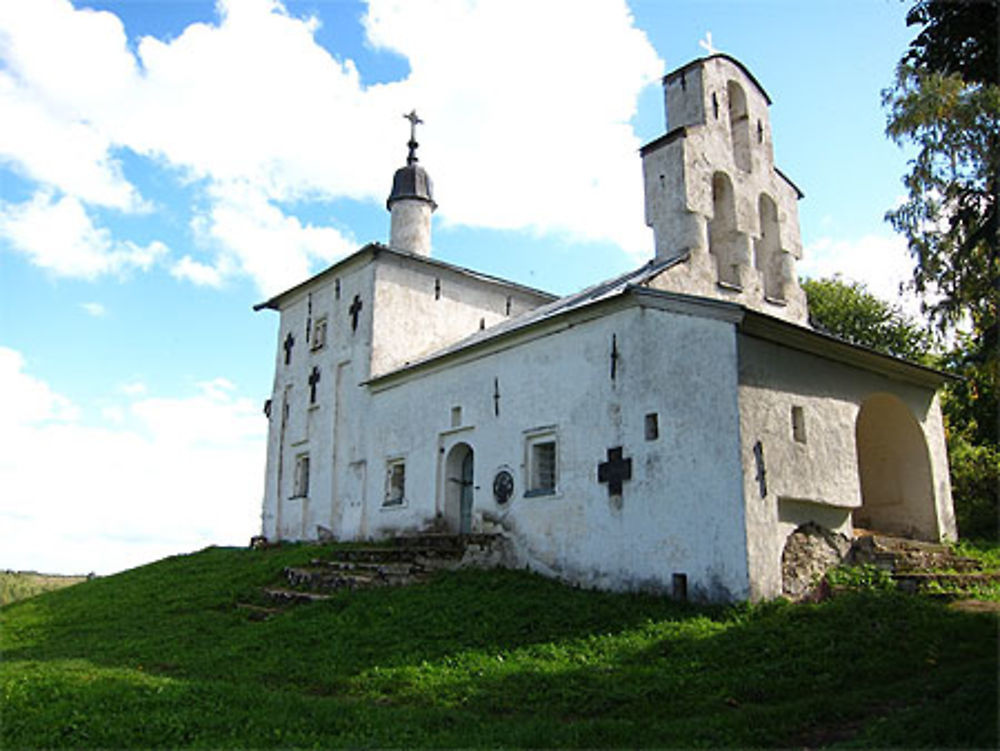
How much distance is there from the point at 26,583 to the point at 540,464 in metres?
15.9

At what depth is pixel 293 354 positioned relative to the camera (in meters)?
23.8

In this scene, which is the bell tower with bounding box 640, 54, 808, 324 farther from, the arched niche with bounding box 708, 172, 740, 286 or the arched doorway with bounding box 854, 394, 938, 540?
the arched doorway with bounding box 854, 394, 938, 540

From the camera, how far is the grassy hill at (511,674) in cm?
660

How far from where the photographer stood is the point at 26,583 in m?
22.2

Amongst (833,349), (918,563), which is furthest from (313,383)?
(918,563)

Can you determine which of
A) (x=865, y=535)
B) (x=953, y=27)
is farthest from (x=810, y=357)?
(x=953, y=27)

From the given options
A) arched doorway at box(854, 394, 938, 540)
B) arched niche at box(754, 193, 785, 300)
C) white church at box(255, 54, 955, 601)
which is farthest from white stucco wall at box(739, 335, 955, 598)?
arched niche at box(754, 193, 785, 300)

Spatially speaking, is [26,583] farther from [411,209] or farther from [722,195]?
[722,195]

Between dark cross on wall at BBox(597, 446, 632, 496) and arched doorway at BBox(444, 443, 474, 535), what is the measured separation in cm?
427

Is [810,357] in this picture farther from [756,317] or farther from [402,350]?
[402,350]

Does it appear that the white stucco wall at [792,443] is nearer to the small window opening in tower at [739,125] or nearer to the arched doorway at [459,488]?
the small window opening in tower at [739,125]

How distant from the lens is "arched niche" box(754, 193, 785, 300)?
16.9 meters

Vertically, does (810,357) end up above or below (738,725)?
above

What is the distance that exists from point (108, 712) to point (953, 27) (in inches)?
436
